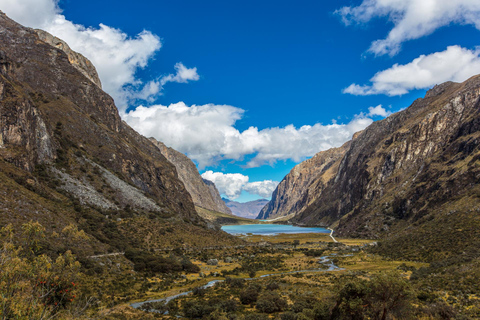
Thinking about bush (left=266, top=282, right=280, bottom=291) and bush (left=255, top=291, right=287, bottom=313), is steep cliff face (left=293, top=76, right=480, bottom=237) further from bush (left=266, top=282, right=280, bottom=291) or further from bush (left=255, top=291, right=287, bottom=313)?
bush (left=255, top=291, right=287, bottom=313)

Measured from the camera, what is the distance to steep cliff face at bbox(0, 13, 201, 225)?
6588 centimetres

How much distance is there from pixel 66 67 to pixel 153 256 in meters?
102

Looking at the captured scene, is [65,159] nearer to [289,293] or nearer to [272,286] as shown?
[272,286]

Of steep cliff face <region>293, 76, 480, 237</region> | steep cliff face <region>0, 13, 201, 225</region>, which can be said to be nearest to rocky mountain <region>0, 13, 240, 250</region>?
steep cliff face <region>0, 13, 201, 225</region>

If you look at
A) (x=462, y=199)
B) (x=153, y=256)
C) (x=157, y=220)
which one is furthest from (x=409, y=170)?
(x=153, y=256)

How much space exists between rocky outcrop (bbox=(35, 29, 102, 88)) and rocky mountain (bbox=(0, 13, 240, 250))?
33.7 inches

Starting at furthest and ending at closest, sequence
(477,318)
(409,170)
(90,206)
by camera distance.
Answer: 1. (409,170)
2. (90,206)
3. (477,318)

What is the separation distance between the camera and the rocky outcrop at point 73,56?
139 m

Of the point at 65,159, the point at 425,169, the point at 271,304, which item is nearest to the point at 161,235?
the point at 65,159

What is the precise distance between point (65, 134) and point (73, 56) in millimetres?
75875

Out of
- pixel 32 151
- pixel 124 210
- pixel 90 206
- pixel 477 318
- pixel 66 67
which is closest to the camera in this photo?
pixel 477 318

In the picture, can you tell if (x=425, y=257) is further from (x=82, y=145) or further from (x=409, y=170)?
(x=82, y=145)

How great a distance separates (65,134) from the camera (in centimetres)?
9206

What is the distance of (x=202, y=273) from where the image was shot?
6091 centimetres
